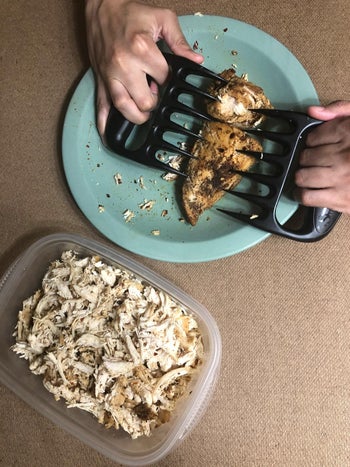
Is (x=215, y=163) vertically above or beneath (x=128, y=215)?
above

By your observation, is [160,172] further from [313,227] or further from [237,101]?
[313,227]

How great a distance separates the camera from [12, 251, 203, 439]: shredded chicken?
86 cm

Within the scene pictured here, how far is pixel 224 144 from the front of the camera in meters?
0.88

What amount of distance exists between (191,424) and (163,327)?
0.21 meters

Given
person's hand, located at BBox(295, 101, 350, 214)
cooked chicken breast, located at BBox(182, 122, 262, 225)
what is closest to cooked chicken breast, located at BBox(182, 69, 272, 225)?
cooked chicken breast, located at BBox(182, 122, 262, 225)

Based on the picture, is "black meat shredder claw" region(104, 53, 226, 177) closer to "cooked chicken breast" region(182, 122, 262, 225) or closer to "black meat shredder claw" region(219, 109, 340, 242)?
"cooked chicken breast" region(182, 122, 262, 225)

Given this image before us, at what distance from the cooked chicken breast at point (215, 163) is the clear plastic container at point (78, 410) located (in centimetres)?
17

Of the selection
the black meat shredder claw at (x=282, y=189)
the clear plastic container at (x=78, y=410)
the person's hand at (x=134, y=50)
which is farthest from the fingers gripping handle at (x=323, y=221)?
the person's hand at (x=134, y=50)

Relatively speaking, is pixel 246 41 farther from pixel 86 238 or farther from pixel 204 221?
pixel 86 238

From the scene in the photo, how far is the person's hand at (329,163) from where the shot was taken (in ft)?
2.72

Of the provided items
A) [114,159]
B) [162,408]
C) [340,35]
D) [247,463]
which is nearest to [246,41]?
[340,35]

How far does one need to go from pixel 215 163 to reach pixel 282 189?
13 centimetres

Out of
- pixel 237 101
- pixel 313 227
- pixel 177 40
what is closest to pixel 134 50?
pixel 177 40

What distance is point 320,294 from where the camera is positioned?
93 centimetres
